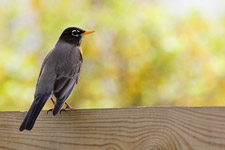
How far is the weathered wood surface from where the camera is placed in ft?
5.71

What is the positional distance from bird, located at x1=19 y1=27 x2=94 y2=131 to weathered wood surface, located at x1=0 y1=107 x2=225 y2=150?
26 centimetres

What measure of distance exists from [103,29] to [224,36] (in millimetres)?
2725

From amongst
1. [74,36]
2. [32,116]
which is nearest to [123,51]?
[74,36]

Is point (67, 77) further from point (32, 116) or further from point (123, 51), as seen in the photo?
point (123, 51)

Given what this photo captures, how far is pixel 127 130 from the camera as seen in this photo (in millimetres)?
2094

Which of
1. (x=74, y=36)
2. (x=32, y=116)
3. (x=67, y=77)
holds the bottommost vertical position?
(x=32, y=116)

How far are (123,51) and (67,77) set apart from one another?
582 cm

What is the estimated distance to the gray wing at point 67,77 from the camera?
147 inches

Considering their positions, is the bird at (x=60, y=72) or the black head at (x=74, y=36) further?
the black head at (x=74, y=36)

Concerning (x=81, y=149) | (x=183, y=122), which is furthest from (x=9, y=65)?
(x=183, y=122)

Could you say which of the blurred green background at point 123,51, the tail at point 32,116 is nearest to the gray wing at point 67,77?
the tail at point 32,116

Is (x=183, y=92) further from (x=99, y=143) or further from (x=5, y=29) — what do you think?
(x=99, y=143)

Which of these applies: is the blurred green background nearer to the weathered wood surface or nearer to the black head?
the black head

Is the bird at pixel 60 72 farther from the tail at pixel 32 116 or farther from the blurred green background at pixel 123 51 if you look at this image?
the blurred green background at pixel 123 51
